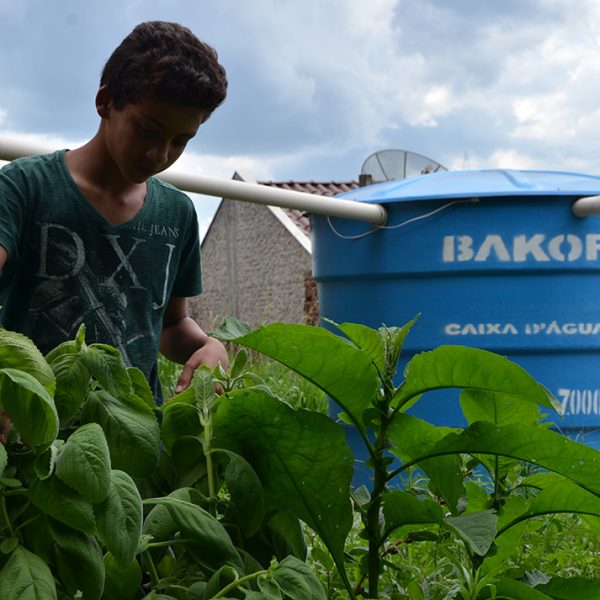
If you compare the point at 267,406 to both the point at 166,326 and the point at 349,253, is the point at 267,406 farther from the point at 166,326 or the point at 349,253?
the point at 349,253

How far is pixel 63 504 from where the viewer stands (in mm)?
479

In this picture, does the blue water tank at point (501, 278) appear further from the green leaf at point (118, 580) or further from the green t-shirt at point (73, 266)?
the green leaf at point (118, 580)

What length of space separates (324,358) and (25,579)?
0.80 ft

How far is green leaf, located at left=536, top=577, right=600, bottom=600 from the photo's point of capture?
0.73 metres

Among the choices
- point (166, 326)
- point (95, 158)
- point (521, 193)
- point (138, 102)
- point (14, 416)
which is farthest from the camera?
point (521, 193)

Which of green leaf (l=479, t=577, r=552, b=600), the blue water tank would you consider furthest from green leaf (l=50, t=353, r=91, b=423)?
the blue water tank

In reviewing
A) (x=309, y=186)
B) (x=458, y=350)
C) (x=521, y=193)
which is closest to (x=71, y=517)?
(x=458, y=350)

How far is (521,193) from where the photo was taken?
343 centimetres

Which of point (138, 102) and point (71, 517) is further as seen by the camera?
point (138, 102)

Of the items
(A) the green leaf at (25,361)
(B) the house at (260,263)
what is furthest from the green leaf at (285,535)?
(B) the house at (260,263)

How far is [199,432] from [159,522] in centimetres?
10

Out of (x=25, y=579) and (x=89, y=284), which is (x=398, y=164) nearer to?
(x=89, y=284)

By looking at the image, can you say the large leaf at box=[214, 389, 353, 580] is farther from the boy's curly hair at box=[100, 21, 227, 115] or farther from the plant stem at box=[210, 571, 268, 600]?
the boy's curly hair at box=[100, 21, 227, 115]

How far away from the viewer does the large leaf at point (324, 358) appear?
1.98 ft
